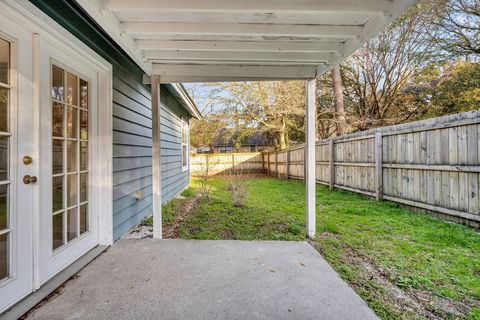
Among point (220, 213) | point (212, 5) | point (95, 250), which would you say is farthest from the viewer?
point (220, 213)

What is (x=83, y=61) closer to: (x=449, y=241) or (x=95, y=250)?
(x=95, y=250)

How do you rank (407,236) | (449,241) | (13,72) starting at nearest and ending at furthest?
(13,72)
(449,241)
(407,236)

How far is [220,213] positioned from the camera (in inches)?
175

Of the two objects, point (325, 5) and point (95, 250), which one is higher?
point (325, 5)

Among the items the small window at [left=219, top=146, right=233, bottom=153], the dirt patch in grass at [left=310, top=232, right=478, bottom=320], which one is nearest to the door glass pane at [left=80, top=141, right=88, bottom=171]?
the dirt patch in grass at [left=310, top=232, right=478, bottom=320]

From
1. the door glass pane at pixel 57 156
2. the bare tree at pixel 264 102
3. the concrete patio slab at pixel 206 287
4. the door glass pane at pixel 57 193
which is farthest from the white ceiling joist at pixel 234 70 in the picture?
the bare tree at pixel 264 102

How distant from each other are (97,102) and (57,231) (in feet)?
4.39

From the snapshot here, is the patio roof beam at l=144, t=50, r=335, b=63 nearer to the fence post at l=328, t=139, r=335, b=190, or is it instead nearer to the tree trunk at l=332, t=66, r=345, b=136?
the fence post at l=328, t=139, r=335, b=190

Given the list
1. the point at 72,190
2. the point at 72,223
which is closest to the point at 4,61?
the point at 72,190

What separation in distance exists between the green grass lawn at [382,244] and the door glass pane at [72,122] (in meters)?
1.78

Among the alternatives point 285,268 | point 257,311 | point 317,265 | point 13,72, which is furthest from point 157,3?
point 317,265

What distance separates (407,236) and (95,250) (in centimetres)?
363

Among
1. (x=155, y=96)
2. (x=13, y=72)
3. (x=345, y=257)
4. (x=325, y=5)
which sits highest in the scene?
(x=325, y=5)

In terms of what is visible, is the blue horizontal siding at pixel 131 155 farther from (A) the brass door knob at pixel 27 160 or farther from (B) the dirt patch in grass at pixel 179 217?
(A) the brass door knob at pixel 27 160
